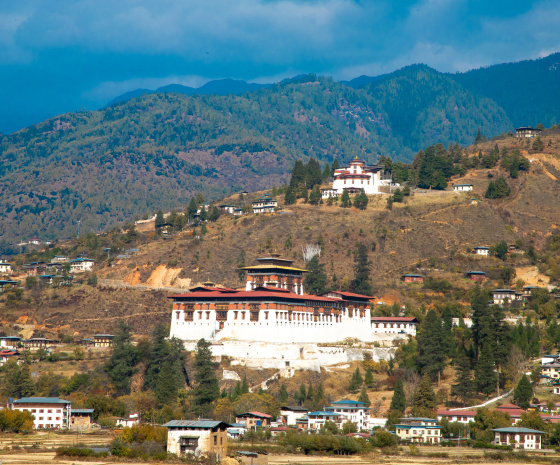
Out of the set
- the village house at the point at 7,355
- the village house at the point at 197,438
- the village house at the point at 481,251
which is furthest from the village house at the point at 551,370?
the village house at the point at 7,355

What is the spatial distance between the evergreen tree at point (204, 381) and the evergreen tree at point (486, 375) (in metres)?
29.6

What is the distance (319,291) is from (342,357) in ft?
68.4

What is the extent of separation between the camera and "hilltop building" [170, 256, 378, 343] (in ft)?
403

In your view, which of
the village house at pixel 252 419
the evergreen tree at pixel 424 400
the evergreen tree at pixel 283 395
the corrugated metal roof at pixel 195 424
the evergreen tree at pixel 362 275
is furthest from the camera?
the evergreen tree at pixel 362 275

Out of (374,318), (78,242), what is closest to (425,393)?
(374,318)

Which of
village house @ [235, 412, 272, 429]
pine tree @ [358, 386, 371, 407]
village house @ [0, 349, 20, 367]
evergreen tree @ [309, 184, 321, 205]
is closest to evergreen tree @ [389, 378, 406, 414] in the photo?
pine tree @ [358, 386, 371, 407]

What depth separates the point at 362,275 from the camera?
14412cm

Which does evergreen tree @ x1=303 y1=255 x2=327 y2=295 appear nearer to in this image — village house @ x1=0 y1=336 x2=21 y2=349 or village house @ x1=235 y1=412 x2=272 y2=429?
village house @ x1=0 y1=336 x2=21 y2=349

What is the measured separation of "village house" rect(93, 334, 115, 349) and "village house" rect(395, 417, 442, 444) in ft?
185

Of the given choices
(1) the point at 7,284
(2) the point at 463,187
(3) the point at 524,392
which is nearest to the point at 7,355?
(1) the point at 7,284

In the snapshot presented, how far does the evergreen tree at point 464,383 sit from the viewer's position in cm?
10444

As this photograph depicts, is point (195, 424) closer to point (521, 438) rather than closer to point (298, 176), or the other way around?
point (521, 438)

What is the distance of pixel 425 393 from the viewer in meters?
102

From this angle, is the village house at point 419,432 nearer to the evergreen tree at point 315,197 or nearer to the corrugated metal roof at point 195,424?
the corrugated metal roof at point 195,424
